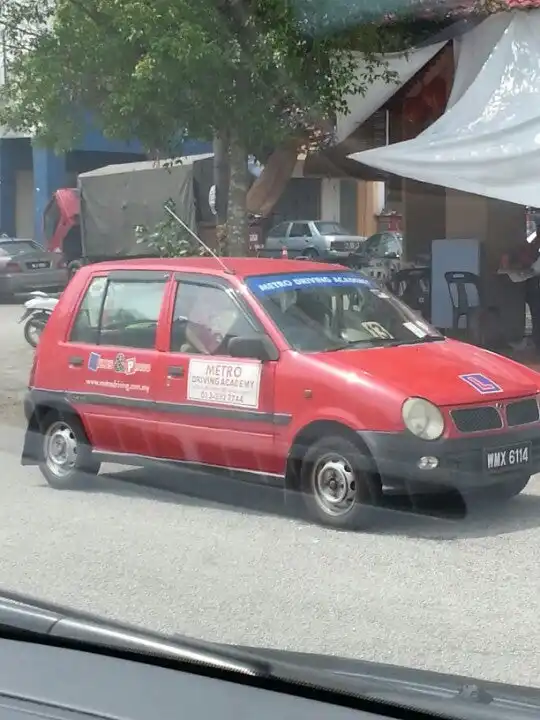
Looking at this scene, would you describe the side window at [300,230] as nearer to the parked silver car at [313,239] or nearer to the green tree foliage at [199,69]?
the parked silver car at [313,239]

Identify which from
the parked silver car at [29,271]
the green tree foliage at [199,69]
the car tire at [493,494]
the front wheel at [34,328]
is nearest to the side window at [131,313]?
the car tire at [493,494]

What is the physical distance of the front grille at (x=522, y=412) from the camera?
6.95m

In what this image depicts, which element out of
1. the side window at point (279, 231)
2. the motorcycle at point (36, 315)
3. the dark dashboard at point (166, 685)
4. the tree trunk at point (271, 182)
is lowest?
the motorcycle at point (36, 315)

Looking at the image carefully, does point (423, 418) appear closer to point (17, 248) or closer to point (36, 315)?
point (36, 315)

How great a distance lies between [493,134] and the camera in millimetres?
11547

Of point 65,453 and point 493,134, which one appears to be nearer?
point 65,453

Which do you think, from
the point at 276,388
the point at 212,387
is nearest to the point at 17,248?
the point at 212,387

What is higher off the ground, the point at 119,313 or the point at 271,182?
the point at 271,182

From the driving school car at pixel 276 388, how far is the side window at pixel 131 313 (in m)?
0.01

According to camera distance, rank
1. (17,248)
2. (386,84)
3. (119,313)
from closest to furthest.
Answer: (119,313), (386,84), (17,248)

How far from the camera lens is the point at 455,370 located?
7.04 m

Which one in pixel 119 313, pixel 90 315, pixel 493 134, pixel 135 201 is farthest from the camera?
pixel 135 201

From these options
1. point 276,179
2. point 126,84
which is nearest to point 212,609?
point 126,84

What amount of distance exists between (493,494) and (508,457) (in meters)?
0.79
